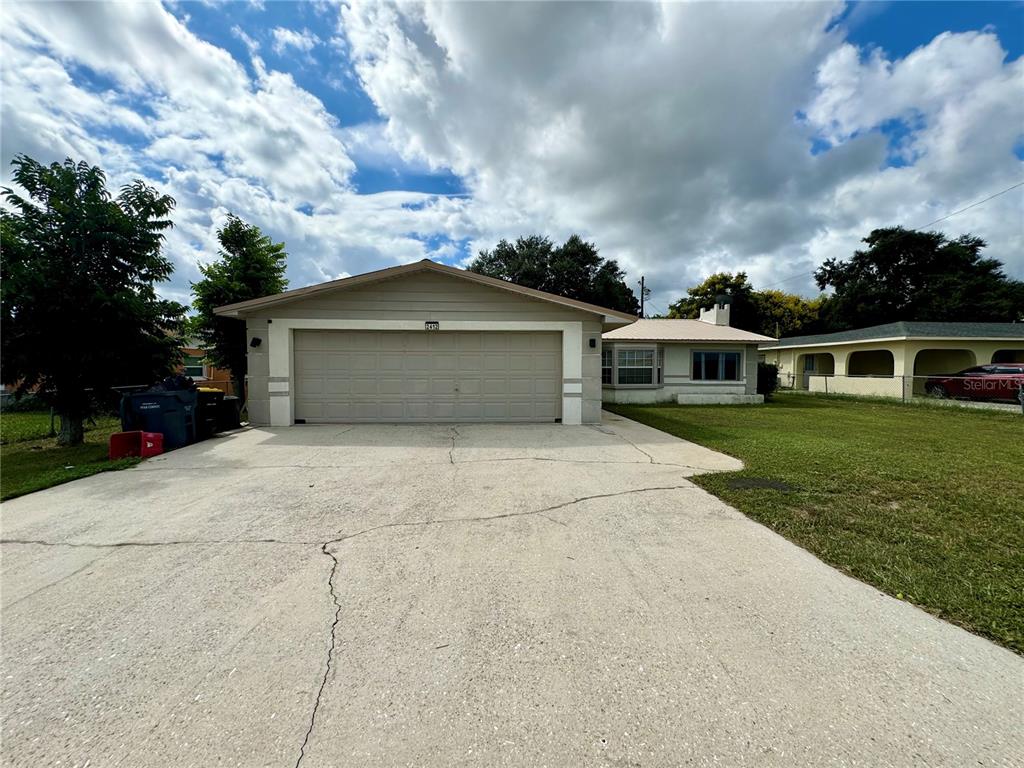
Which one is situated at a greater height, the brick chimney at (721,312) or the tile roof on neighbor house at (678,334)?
the brick chimney at (721,312)

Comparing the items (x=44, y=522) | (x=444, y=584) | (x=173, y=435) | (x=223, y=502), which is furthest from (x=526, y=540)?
(x=173, y=435)

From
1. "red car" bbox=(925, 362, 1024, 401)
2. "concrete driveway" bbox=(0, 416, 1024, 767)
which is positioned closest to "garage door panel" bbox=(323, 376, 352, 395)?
"concrete driveway" bbox=(0, 416, 1024, 767)

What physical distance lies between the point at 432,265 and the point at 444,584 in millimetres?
7698

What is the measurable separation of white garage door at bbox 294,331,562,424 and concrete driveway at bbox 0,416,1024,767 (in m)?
A: 5.46

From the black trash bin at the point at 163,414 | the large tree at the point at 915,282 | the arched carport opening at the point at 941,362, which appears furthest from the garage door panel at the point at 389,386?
the large tree at the point at 915,282

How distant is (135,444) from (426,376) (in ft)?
17.3

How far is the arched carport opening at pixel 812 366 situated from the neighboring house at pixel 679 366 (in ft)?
37.3

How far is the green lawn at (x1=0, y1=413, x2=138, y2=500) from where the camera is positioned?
5.50 m

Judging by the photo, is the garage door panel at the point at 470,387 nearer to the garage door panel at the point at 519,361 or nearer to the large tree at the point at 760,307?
the garage door panel at the point at 519,361

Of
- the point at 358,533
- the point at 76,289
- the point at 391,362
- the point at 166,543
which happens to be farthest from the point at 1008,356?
the point at 76,289

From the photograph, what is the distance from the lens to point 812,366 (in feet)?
83.4

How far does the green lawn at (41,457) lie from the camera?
18.0ft

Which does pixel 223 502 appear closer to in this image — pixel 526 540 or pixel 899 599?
pixel 526 540

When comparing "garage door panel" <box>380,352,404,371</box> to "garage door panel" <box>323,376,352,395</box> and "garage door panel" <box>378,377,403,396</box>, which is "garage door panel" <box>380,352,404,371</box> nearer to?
"garage door panel" <box>378,377,403,396</box>
